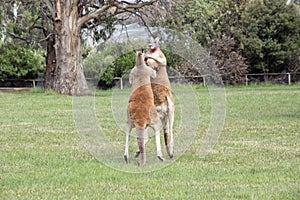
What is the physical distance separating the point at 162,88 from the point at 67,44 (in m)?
24.2

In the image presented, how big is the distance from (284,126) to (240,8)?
32395 millimetres

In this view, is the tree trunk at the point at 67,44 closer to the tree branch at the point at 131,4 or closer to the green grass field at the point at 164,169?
the tree branch at the point at 131,4

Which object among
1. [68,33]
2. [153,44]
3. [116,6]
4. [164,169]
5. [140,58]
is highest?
[116,6]

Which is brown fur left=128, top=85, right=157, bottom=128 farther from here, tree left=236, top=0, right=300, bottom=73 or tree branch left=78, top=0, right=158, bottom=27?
tree left=236, top=0, right=300, bottom=73

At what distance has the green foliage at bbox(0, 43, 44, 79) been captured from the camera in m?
45.0

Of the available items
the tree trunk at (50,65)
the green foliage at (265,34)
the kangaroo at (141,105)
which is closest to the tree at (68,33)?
the tree trunk at (50,65)

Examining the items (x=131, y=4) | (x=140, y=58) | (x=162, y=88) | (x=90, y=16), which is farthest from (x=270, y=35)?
(x=140, y=58)

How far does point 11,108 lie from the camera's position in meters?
25.1

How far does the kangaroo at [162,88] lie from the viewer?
10391 mm

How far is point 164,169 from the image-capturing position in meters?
9.80

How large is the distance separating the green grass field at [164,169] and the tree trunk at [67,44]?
1739cm

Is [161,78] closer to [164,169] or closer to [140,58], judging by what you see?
[140,58]

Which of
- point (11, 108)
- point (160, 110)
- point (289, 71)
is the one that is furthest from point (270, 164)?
point (289, 71)

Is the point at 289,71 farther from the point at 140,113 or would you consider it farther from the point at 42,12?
the point at 140,113
